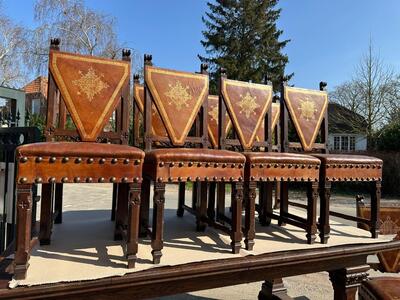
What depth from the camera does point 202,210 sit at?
2.33 m

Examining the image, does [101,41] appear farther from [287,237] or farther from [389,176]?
[287,237]

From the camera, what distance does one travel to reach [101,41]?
53.8 feet

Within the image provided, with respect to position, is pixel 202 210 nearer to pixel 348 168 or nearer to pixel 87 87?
pixel 348 168

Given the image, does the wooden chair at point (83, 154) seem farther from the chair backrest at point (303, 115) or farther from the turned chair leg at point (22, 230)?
the chair backrest at point (303, 115)

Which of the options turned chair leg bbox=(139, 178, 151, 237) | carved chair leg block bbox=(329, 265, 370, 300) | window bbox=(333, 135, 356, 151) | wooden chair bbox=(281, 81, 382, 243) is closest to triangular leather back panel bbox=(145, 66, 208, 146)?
turned chair leg bbox=(139, 178, 151, 237)

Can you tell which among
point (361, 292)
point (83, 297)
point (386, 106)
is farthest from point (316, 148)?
point (386, 106)

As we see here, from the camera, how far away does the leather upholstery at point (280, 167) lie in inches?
73.7

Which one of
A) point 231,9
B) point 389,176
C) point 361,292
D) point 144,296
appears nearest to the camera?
point 144,296

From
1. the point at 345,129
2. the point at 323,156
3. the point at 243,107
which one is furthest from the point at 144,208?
the point at 345,129

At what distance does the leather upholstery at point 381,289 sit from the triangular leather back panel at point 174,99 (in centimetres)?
156

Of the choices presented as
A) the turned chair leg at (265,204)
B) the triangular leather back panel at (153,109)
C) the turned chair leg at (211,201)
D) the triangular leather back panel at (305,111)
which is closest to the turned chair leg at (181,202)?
the turned chair leg at (211,201)

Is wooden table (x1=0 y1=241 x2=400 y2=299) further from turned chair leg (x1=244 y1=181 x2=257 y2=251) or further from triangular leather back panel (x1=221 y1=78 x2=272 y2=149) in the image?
triangular leather back panel (x1=221 y1=78 x2=272 y2=149)

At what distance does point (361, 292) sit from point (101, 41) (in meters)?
16.3

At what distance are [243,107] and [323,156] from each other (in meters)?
0.59
